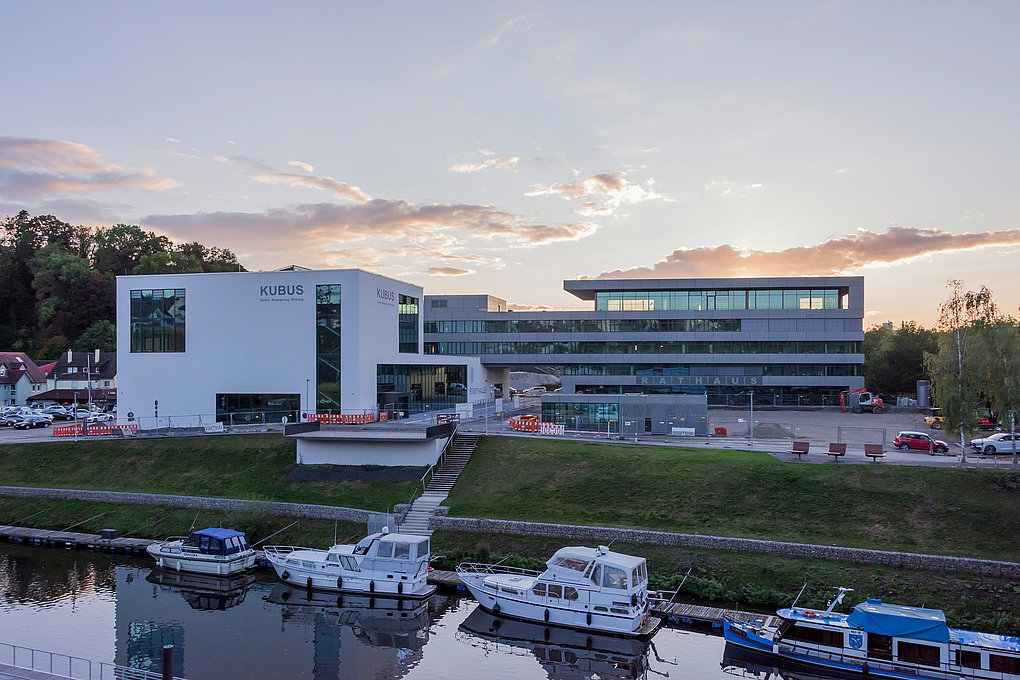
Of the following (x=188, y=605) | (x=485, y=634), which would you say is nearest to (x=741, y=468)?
(x=485, y=634)

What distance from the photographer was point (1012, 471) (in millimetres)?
35219

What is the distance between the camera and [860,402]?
7838 centimetres

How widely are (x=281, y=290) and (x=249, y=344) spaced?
486 centimetres

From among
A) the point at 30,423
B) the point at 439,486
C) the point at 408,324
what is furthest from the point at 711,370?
the point at 30,423

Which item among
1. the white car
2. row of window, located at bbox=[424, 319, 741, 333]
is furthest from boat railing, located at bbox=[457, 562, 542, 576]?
row of window, located at bbox=[424, 319, 741, 333]

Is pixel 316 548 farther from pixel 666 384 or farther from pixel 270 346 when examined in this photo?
pixel 666 384

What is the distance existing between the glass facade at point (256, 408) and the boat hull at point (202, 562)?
2010cm

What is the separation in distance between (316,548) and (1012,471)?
110ft

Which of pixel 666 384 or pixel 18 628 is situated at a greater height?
pixel 666 384

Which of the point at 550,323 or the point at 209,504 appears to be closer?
the point at 209,504

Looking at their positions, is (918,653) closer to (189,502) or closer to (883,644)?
(883,644)

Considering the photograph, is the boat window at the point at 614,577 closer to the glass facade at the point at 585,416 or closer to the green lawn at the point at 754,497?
the green lawn at the point at 754,497

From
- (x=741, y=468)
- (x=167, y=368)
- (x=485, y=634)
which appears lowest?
(x=485, y=634)

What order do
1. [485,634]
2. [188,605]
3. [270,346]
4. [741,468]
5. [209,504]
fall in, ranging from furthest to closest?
[270,346]
[209,504]
[741,468]
[188,605]
[485,634]
